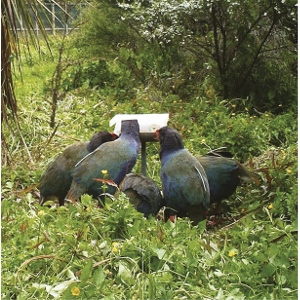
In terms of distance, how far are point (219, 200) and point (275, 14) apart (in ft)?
8.70

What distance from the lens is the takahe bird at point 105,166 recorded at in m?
3.34

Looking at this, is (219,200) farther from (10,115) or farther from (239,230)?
(10,115)

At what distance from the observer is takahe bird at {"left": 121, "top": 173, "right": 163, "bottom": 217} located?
3.21 meters

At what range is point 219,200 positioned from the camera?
3.78 m

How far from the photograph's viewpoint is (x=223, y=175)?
3.68 m

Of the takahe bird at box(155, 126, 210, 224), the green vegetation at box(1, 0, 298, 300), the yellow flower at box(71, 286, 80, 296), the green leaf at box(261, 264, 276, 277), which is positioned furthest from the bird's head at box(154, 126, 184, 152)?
the yellow flower at box(71, 286, 80, 296)

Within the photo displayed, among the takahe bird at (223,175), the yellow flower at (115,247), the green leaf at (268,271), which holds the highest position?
the yellow flower at (115,247)

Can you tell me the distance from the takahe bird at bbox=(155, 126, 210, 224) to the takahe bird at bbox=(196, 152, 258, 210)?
28 centimetres

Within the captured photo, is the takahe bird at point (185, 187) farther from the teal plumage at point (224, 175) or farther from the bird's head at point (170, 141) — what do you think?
the teal plumage at point (224, 175)

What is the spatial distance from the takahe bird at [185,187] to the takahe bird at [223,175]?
0.28m

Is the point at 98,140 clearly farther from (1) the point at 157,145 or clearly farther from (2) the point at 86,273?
(2) the point at 86,273

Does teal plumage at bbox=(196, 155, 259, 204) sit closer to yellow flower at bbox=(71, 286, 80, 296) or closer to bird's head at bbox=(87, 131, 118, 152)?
bird's head at bbox=(87, 131, 118, 152)

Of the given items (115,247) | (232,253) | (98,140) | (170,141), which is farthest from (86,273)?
(98,140)

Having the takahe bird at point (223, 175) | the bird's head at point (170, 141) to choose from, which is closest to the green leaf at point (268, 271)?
the bird's head at point (170, 141)
